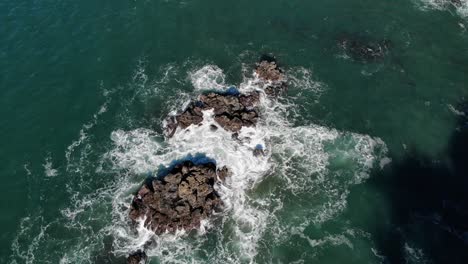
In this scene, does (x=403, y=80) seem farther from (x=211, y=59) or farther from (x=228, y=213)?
(x=228, y=213)

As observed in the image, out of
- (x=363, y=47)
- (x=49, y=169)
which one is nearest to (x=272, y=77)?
(x=363, y=47)

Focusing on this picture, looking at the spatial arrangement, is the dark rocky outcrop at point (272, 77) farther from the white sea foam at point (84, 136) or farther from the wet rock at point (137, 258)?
the wet rock at point (137, 258)

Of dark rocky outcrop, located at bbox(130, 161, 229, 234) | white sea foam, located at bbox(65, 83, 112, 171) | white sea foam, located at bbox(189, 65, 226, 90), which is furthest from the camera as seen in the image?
white sea foam, located at bbox(189, 65, 226, 90)

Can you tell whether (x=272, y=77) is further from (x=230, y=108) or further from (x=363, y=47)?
(x=363, y=47)

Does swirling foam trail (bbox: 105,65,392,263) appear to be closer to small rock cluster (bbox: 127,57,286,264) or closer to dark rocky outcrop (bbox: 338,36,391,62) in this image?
small rock cluster (bbox: 127,57,286,264)

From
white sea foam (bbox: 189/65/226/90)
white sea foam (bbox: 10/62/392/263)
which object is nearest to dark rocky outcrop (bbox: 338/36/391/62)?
white sea foam (bbox: 10/62/392/263)

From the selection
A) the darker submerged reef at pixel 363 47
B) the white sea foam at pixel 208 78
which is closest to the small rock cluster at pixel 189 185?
the white sea foam at pixel 208 78
